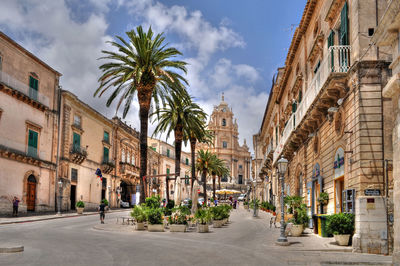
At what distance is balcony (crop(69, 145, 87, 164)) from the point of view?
4147cm

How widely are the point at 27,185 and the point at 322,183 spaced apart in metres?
24.1

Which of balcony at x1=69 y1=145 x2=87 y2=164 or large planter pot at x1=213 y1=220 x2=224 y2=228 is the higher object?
balcony at x1=69 y1=145 x2=87 y2=164

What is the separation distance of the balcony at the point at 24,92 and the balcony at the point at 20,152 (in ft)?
11.7

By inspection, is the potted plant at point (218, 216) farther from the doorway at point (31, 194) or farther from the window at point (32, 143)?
the window at point (32, 143)

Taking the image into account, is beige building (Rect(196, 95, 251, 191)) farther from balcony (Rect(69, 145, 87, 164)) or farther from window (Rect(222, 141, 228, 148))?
balcony (Rect(69, 145, 87, 164))

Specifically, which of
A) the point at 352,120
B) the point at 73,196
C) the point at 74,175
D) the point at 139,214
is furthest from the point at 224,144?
the point at 352,120

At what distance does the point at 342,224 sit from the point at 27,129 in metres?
27.5

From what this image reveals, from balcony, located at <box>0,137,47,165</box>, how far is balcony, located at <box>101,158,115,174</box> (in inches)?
508

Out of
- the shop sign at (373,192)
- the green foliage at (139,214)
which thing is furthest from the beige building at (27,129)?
the shop sign at (373,192)

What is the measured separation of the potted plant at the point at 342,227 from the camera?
48.1ft

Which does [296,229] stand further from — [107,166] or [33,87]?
[107,166]

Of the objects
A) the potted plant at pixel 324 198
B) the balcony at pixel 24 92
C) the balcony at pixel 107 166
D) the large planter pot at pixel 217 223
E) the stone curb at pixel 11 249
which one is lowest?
the large planter pot at pixel 217 223

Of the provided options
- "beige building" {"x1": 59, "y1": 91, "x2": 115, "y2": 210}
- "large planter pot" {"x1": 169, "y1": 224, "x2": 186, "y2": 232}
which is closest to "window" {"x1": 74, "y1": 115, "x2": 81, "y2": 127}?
"beige building" {"x1": 59, "y1": 91, "x2": 115, "y2": 210}

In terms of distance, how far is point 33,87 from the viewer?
3584 cm
